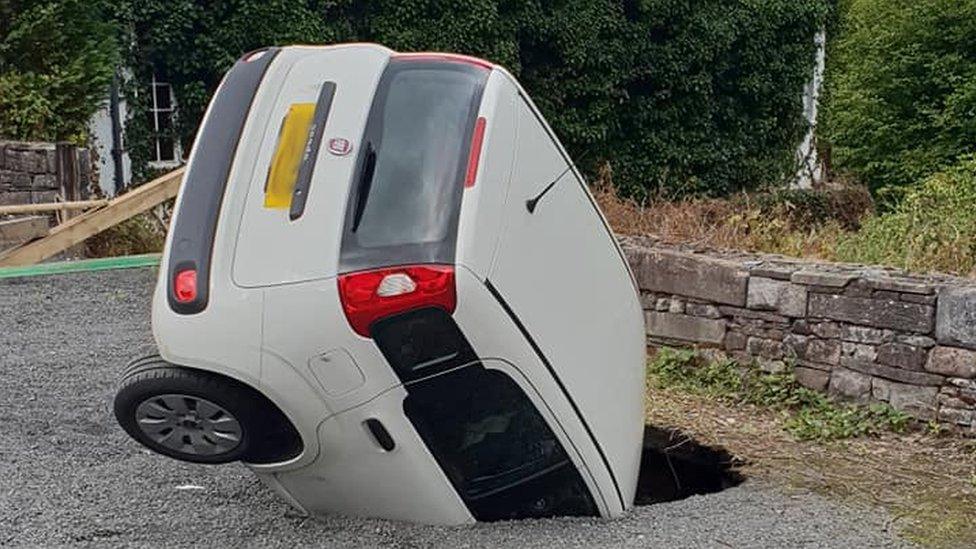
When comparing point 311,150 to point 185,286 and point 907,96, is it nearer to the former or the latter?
point 185,286

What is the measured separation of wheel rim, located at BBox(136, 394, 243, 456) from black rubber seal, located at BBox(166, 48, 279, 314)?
361 mm

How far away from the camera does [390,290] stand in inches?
135

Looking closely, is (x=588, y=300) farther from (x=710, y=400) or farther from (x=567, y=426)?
(x=710, y=400)

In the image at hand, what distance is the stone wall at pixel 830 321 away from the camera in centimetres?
577

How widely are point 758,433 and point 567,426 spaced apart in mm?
2475

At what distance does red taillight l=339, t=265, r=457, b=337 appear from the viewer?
343 cm

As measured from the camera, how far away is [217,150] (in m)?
3.72

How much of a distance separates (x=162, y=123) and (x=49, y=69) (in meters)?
3.90

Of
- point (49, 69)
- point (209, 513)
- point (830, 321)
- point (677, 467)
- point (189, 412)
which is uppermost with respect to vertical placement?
point (49, 69)

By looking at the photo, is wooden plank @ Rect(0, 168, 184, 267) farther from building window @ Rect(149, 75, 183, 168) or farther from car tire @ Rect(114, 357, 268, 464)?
building window @ Rect(149, 75, 183, 168)

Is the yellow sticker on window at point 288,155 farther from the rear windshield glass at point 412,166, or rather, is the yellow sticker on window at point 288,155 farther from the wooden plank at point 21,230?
the wooden plank at point 21,230

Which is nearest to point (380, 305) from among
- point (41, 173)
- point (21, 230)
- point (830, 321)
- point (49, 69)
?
point (830, 321)

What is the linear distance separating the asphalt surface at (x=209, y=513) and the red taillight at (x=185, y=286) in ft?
3.72

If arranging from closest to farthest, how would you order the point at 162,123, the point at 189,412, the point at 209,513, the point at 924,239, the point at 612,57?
the point at 189,412 → the point at 209,513 → the point at 924,239 → the point at 162,123 → the point at 612,57
